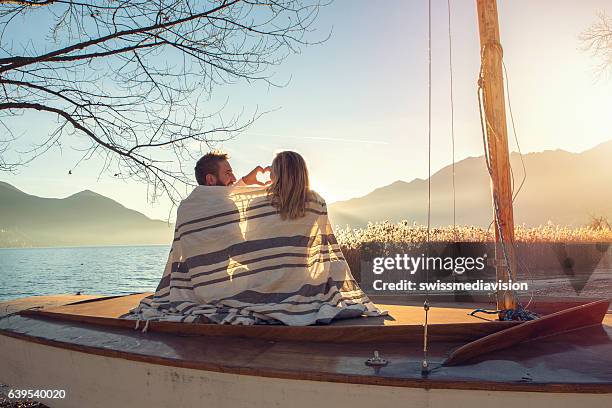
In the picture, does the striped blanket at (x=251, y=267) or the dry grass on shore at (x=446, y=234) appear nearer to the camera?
the striped blanket at (x=251, y=267)

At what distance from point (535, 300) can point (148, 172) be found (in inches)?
154

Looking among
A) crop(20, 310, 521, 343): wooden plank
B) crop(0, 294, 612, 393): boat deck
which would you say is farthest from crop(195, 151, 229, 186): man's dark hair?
crop(20, 310, 521, 343): wooden plank

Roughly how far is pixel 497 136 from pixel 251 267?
1.69 meters

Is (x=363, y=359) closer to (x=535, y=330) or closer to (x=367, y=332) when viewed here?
(x=367, y=332)

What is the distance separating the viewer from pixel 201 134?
5762 millimetres

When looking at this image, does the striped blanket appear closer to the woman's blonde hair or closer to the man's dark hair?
the woman's blonde hair

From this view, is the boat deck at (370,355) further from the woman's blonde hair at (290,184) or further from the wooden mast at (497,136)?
the woman's blonde hair at (290,184)

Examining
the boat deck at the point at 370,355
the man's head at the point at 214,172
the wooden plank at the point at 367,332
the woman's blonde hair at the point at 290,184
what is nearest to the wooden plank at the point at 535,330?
the boat deck at the point at 370,355

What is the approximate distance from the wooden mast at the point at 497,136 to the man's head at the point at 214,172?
178cm

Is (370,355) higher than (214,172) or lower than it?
lower

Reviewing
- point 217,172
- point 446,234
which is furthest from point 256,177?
point 446,234

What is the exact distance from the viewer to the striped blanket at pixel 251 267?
3348 millimetres

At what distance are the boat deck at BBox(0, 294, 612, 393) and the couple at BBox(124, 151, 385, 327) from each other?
0.19 m

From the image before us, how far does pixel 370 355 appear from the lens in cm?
267
